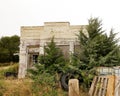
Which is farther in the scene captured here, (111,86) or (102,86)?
(102,86)

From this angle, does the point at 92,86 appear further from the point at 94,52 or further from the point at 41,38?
the point at 41,38

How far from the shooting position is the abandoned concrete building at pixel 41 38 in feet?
83.4

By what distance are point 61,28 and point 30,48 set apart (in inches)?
122

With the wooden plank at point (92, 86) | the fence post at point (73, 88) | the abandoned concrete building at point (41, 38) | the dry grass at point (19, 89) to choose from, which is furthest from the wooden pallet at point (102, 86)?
the abandoned concrete building at point (41, 38)

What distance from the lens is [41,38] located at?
85.4 feet

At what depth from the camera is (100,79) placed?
1638 centimetres

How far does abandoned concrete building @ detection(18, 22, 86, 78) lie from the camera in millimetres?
25406

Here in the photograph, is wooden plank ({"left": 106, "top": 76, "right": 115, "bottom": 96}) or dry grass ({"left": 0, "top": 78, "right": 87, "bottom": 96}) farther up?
wooden plank ({"left": 106, "top": 76, "right": 115, "bottom": 96})

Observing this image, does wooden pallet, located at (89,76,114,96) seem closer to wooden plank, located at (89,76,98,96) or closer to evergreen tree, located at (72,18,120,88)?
wooden plank, located at (89,76,98,96)

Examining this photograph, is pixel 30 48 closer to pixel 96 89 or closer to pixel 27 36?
pixel 27 36

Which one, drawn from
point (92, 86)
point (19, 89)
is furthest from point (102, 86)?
point (19, 89)

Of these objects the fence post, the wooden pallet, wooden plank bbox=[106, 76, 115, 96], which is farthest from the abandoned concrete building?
wooden plank bbox=[106, 76, 115, 96]

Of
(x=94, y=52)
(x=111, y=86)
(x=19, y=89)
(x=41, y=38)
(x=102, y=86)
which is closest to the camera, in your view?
(x=111, y=86)

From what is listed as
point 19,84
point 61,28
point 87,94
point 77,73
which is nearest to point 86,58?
point 77,73
